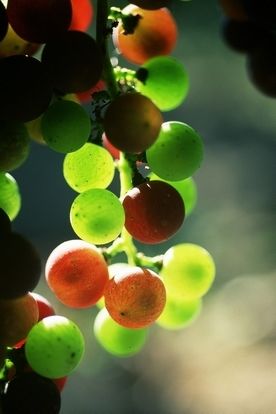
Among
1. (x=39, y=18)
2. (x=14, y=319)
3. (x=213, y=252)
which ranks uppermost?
(x=39, y=18)

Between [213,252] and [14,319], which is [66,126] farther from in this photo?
[213,252]

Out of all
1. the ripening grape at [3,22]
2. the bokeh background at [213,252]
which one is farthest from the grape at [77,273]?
the bokeh background at [213,252]

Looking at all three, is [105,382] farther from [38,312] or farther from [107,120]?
[107,120]

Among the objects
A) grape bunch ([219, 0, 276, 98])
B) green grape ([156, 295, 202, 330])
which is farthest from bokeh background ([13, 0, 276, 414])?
grape bunch ([219, 0, 276, 98])

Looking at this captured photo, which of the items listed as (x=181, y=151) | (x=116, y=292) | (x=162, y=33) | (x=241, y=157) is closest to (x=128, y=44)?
(x=162, y=33)

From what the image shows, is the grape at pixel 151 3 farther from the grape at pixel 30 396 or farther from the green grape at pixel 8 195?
the grape at pixel 30 396

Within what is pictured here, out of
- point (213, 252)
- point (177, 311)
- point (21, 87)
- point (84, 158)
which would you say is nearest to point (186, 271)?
point (177, 311)

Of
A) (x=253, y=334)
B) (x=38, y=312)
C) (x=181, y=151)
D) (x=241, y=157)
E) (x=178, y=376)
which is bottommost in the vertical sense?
(x=178, y=376)
